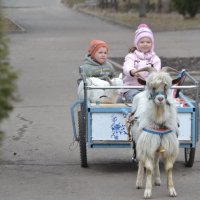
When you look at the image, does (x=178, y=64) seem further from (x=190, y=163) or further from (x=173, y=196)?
(x=173, y=196)

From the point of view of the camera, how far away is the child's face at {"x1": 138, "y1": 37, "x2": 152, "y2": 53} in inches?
360

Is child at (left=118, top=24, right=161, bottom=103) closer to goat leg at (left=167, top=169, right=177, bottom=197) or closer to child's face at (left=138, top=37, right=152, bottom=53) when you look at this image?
child's face at (left=138, top=37, right=152, bottom=53)

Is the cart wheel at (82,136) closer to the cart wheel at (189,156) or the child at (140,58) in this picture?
the child at (140,58)

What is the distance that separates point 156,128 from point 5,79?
316 cm

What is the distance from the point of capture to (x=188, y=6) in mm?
44562

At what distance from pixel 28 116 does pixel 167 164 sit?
Answer: 580cm

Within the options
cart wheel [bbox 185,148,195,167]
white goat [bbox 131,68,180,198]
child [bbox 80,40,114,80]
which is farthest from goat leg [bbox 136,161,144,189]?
child [bbox 80,40,114,80]

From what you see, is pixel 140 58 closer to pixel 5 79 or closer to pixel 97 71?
pixel 97 71

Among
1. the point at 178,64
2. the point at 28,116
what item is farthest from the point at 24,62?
the point at 28,116

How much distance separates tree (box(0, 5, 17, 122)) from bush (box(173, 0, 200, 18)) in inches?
1588

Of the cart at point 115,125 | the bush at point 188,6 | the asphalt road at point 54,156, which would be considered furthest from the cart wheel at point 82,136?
the bush at point 188,6

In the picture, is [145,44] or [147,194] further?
[145,44]

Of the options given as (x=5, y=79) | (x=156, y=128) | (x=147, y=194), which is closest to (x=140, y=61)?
(x=156, y=128)

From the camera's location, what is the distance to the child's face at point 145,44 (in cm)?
916
